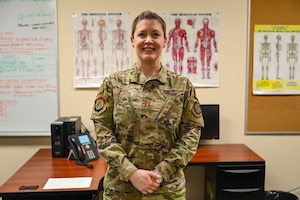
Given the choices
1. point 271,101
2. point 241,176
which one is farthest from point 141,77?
point 271,101

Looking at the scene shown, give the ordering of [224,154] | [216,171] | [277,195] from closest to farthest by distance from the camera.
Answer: [216,171], [224,154], [277,195]

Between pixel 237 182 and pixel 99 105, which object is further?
pixel 237 182

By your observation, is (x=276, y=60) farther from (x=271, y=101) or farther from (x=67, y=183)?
(x=67, y=183)

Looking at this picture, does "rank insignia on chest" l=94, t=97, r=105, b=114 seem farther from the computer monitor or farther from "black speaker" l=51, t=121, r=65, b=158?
the computer monitor

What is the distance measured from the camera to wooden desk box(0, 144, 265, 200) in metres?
1.96

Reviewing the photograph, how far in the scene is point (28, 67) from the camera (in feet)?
8.66

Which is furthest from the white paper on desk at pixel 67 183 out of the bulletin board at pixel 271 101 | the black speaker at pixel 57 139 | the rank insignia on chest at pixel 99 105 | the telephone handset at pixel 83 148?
the bulletin board at pixel 271 101

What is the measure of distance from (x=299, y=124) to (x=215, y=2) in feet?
4.62

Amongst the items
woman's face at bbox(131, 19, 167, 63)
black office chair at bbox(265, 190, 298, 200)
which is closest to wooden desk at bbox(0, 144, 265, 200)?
black office chair at bbox(265, 190, 298, 200)

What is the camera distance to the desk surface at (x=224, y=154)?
2.28 meters

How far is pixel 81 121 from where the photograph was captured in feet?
8.92

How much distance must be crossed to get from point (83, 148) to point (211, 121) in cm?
115

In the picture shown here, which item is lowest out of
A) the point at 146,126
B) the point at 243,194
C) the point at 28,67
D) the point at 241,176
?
the point at 243,194

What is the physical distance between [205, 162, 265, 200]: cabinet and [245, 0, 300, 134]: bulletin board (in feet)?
→ 1.95
